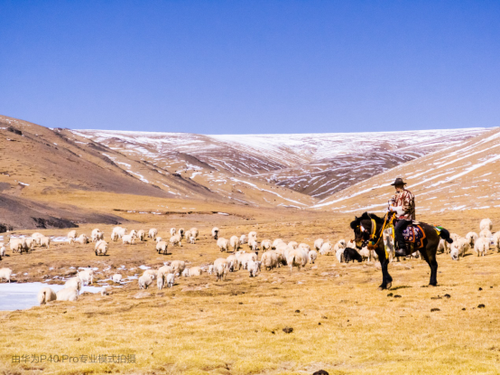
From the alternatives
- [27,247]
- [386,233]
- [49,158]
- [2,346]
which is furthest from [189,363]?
[49,158]

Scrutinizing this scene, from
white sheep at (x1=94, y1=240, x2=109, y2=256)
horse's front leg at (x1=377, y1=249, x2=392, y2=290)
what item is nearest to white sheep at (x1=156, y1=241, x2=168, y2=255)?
white sheep at (x1=94, y1=240, x2=109, y2=256)

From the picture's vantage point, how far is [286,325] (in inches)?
456

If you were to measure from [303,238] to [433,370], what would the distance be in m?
33.2

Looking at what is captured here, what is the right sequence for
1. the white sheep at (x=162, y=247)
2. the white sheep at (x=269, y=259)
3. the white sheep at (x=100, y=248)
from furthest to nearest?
the white sheep at (x=162, y=247), the white sheep at (x=100, y=248), the white sheep at (x=269, y=259)

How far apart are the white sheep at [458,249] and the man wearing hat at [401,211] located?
408 inches

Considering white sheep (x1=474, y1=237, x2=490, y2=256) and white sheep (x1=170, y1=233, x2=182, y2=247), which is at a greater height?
white sheep (x1=474, y1=237, x2=490, y2=256)

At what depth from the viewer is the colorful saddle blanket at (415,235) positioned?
590 inches

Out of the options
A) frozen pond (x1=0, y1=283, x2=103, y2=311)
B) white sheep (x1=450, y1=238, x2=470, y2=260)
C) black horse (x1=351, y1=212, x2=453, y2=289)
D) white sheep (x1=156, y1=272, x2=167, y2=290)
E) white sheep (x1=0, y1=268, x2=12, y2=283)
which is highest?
black horse (x1=351, y1=212, x2=453, y2=289)

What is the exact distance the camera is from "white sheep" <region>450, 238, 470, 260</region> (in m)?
24.2

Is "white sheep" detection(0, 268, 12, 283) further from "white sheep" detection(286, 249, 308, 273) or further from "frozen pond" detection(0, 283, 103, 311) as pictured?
"white sheep" detection(286, 249, 308, 273)

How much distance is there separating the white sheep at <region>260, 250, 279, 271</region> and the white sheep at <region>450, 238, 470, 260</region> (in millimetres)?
9409

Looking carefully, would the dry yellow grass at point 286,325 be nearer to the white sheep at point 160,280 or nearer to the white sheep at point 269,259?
the white sheep at point 160,280

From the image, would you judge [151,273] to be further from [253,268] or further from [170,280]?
[253,268]

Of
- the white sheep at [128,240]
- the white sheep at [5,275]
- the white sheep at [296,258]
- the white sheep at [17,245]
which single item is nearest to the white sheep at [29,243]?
the white sheep at [17,245]
